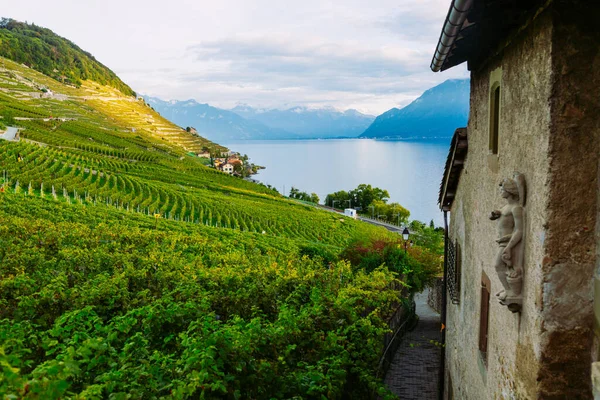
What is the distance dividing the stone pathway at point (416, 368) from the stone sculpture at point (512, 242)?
866 cm

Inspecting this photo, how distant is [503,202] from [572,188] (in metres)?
1.80

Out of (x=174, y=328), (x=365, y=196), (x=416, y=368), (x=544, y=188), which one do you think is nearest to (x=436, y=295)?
(x=416, y=368)

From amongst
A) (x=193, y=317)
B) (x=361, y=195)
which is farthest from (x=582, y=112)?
(x=361, y=195)

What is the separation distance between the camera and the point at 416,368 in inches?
666

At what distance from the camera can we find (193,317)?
8.48 m

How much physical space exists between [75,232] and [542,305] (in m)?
17.5

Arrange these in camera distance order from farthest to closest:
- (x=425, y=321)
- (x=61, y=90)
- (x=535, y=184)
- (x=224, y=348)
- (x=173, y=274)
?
(x=61, y=90) < (x=425, y=321) < (x=173, y=274) < (x=224, y=348) < (x=535, y=184)

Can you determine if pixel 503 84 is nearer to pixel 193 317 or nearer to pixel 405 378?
pixel 193 317

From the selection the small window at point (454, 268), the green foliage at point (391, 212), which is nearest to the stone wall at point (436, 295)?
the small window at point (454, 268)

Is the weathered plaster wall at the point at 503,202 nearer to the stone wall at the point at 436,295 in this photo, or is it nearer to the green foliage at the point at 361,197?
the stone wall at the point at 436,295

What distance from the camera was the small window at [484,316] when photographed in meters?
6.54

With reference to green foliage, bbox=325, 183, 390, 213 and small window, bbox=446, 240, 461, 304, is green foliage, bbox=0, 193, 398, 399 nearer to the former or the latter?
small window, bbox=446, 240, 461, 304

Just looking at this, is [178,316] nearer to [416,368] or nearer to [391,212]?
[416,368]

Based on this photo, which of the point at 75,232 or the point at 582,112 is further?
the point at 75,232
